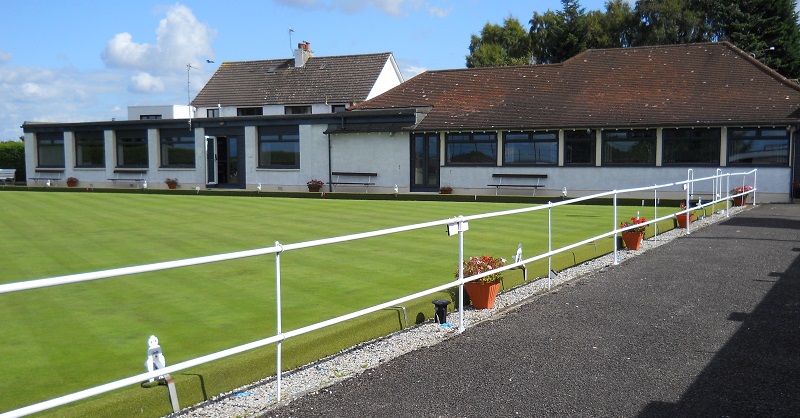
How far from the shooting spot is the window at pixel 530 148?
27.4 meters

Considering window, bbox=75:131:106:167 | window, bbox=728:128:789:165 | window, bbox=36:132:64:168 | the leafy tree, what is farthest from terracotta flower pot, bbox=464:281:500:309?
the leafy tree

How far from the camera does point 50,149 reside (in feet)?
125

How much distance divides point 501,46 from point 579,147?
119ft

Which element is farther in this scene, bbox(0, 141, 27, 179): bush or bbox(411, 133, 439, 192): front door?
bbox(0, 141, 27, 179): bush

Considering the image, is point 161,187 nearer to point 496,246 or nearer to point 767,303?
point 496,246

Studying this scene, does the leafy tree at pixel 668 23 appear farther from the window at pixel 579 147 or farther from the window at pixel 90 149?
the window at pixel 90 149

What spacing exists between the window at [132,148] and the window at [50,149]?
375cm

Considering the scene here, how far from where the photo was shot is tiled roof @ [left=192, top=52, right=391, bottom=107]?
40.8 m

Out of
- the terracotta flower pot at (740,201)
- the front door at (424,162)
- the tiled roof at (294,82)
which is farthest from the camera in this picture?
the tiled roof at (294,82)

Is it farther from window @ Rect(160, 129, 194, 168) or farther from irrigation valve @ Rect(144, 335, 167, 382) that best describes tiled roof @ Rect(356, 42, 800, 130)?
irrigation valve @ Rect(144, 335, 167, 382)

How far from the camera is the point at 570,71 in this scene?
99.6 feet

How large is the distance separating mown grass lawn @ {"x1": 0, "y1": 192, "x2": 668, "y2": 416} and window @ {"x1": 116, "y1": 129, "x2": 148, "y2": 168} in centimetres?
1791

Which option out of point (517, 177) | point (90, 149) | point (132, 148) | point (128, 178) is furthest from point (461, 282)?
point (90, 149)

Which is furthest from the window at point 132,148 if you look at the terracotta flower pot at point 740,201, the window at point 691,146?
the terracotta flower pot at point 740,201
